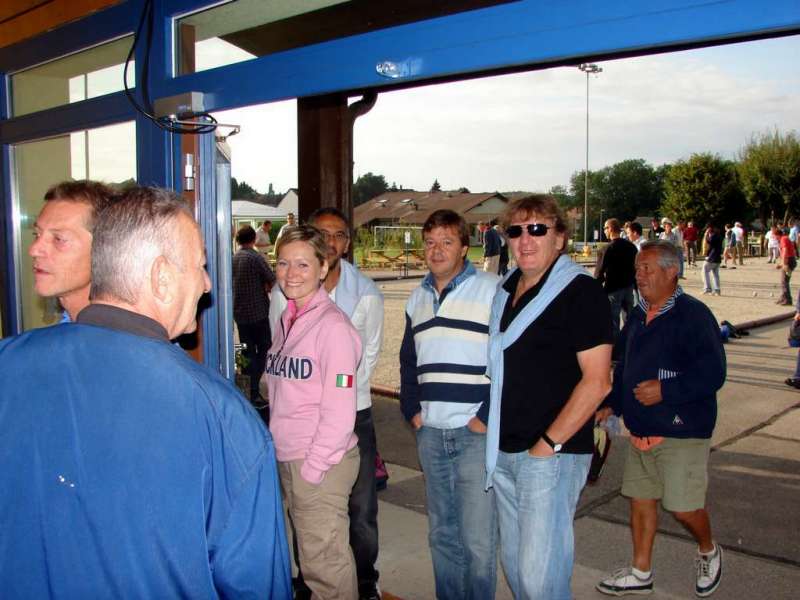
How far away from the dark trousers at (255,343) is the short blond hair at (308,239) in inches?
199

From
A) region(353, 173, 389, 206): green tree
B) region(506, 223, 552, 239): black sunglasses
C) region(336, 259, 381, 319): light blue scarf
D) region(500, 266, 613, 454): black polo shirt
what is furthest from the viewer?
region(353, 173, 389, 206): green tree

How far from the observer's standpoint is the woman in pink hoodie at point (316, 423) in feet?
9.25

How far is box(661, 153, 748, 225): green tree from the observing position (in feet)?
186

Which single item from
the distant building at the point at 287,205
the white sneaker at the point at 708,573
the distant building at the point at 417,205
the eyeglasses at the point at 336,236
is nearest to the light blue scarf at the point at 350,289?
the eyeglasses at the point at 336,236

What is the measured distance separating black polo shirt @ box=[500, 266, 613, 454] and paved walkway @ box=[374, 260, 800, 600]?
59.1 inches

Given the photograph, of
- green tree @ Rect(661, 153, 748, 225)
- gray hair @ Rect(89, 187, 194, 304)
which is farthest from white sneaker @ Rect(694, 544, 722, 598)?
green tree @ Rect(661, 153, 748, 225)

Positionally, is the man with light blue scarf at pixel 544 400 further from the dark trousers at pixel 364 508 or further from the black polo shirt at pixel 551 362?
the dark trousers at pixel 364 508

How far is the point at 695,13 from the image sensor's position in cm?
169

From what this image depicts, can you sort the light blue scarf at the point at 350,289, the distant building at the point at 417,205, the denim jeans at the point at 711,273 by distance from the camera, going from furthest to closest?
the distant building at the point at 417,205
the denim jeans at the point at 711,273
the light blue scarf at the point at 350,289

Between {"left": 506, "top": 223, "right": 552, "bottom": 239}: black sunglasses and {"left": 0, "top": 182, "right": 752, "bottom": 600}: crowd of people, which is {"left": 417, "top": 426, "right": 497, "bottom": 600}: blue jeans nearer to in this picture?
{"left": 0, "top": 182, "right": 752, "bottom": 600}: crowd of people

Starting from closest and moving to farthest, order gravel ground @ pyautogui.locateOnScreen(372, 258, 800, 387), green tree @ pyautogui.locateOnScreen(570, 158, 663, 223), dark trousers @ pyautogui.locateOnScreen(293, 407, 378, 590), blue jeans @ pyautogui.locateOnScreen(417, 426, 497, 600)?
blue jeans @ pyautogui.locateOnScreen(417, 426, 497, 600) < dark trousers @ pyautogui.locateOnScreen(293, 407, 378, 590) < gravel ground @ pyautogui.locateOnScreen(372, 258, 800, 387) < green tree @ pyautogui.locateOnScreen(570, 158, 663, 223)

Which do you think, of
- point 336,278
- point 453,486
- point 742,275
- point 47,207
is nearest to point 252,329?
point 336,278

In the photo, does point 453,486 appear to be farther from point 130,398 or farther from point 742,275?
point 742,275

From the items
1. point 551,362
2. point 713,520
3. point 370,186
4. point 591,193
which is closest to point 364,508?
point 551,362
